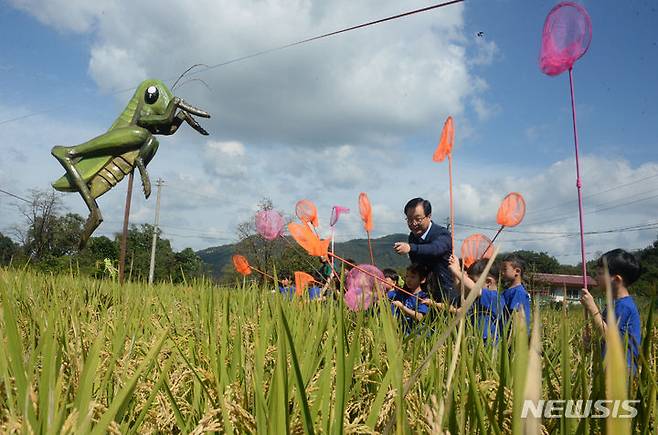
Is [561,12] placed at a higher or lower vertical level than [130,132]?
lower

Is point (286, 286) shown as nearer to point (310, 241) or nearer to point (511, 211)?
point (310, 241)

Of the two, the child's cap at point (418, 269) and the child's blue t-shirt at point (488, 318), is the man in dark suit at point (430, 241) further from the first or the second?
the child's blue t-shirt at point (488, 318)

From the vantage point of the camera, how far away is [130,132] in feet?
20.8

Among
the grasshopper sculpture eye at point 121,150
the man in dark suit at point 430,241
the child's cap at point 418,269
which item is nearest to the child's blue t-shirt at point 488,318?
the man in dark suit at point 430,241

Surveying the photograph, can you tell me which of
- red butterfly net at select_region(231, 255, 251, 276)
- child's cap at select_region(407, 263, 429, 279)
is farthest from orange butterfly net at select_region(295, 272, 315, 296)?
child's cap at select_region(407, 263, 429, 279)

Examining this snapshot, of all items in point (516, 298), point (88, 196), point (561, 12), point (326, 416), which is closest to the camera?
point (326, 416)

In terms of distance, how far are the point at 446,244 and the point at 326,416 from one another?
2309mm

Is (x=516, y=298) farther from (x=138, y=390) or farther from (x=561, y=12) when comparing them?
(x=138, y=390)

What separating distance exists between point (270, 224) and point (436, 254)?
4.47 feet

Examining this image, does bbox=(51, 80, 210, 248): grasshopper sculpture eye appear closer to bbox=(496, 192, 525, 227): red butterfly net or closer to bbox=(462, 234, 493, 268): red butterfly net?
bbox=(462, 234, 493, 268): red butterfly net

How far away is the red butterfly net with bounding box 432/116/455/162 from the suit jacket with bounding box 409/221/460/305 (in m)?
0.86

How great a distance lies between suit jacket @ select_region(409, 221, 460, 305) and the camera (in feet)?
9.29

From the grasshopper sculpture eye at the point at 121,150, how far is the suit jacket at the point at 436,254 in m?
4.41

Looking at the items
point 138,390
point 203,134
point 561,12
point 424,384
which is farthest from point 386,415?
point 203,134
